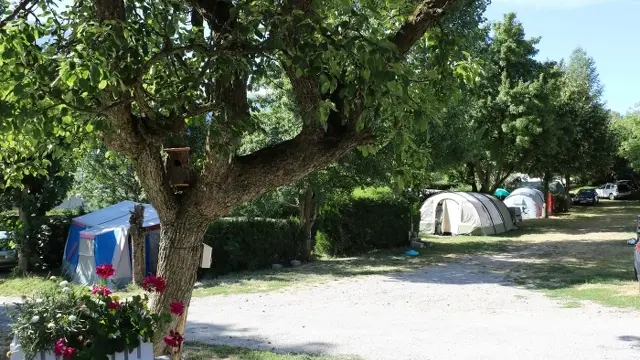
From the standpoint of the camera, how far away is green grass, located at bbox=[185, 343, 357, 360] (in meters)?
7.12

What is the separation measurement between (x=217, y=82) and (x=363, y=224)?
52.2 ft

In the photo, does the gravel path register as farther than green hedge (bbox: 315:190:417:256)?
No

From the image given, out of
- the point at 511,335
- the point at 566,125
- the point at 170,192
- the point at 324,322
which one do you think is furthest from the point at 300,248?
the point at 566,125

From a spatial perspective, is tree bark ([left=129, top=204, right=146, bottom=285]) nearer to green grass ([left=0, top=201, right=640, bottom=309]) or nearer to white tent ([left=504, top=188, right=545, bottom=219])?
green grass ([left=0, top=201, right=640, bottom=309])

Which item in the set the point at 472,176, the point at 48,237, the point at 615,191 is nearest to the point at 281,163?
the point at 48,237

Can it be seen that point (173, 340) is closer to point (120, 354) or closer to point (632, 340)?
point (120, 354)

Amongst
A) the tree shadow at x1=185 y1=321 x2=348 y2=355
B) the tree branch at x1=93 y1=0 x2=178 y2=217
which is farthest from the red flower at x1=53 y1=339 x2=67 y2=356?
the tree shadow at x1=185 y1=321 x2=348 y2=355

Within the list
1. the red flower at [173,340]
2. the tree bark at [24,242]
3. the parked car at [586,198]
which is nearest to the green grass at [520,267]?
the tree bark at [24,242]

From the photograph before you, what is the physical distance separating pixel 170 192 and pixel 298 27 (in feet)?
6.08

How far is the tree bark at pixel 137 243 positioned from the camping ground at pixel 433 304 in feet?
5.21

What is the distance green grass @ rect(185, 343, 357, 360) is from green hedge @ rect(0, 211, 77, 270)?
35.1 feet

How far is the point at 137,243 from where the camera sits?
1406 centimetres

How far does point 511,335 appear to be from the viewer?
8.37 meters

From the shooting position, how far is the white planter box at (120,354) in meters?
3.72
